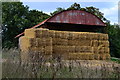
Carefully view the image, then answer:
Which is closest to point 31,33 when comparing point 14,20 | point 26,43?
point 26,43

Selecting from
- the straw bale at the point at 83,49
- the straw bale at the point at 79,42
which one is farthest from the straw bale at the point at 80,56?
the straw bale at the point at 79,42

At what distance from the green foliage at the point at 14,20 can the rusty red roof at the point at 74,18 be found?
522 inches

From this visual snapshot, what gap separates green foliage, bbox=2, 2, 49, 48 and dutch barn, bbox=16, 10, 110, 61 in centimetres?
1337

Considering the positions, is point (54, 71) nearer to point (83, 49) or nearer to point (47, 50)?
point (47, 50)

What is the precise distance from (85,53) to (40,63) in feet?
38.2

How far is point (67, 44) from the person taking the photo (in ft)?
49.3

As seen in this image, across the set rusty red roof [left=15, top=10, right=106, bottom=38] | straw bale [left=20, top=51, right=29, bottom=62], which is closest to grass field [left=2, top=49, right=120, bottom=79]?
straw bale [left=20, top=51, right=29, bottom=62]

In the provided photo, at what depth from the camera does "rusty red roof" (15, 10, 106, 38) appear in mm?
18608

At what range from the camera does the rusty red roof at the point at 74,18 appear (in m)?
18.6

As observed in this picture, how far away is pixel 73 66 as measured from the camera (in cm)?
441

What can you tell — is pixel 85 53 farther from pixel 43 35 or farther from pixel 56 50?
pixel 43 35

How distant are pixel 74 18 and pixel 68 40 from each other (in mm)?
4682

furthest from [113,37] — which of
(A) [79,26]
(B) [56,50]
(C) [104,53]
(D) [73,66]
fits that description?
(D) [73,66]

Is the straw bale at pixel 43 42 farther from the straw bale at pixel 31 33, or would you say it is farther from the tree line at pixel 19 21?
the tree line at pixel 19 21
